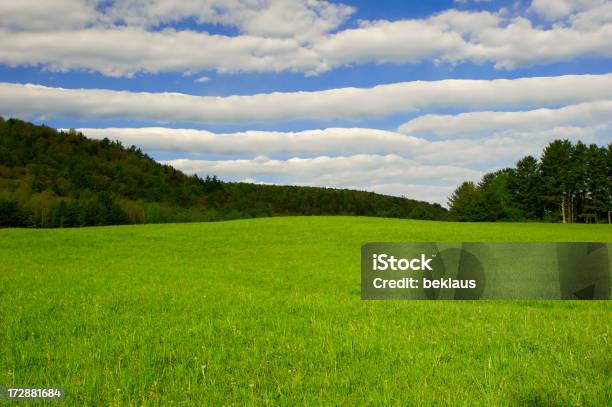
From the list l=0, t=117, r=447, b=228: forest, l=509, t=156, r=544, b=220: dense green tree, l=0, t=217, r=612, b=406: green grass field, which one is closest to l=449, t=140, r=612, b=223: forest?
l=509, t=156, r=544, b=220: dense green tree

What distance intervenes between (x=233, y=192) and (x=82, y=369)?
Result: 18993cm

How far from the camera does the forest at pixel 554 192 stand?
101m

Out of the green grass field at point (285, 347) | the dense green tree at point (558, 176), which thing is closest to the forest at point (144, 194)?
the dense green tree at point (558, 176)

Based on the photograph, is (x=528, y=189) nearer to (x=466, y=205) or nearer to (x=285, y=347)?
(x=466, y=205)

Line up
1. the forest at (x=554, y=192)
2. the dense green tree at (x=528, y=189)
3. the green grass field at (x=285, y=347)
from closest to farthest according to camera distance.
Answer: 1. the green grass field at (x=285, y=347)
2. the forest at (x=554, y=192)
3. the dense green tree at (x=528, y=189)

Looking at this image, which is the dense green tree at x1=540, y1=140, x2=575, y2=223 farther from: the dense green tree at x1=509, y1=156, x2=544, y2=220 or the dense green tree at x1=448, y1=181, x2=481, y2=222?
the dense green tree at x1=448, y1=181, x2=481, y2=222

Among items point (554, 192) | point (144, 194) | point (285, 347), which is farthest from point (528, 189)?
point (144, 194)

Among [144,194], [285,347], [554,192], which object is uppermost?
[144,194]

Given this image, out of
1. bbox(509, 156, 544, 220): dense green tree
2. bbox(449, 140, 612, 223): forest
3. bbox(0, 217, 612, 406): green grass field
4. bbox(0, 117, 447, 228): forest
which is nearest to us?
bbox(0, 217, 612, 406): green grass field

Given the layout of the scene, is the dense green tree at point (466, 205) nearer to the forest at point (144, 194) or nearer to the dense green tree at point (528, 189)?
the dense green tree at point (528, 189)

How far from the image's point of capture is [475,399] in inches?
247

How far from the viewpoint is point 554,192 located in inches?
4181

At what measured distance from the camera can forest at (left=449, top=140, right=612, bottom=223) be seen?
3989 inches

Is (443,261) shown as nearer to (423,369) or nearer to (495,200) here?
(423,369)
